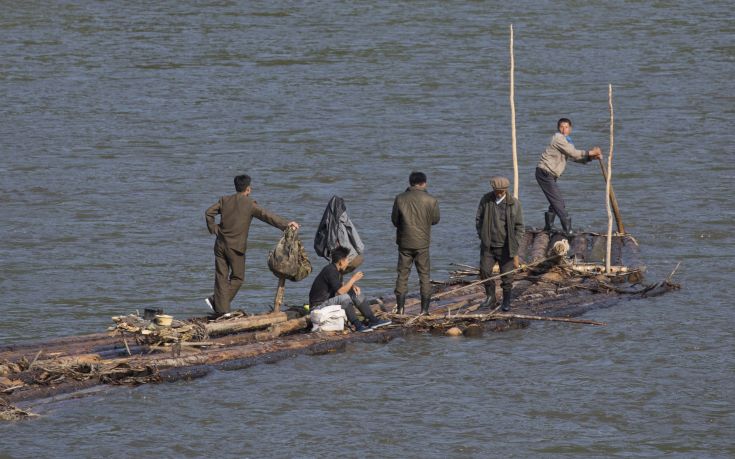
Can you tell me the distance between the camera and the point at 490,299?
18453 mm

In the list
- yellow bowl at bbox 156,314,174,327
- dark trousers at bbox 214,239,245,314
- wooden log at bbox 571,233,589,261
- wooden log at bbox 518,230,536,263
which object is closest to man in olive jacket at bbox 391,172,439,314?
dark trousers at bbox 214,239,245,314

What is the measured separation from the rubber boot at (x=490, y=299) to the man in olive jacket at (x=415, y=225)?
1119mm

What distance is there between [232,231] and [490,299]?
3.46 metres

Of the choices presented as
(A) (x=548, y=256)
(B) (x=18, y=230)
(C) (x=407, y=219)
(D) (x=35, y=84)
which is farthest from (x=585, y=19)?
(C) (x=407, y=219)

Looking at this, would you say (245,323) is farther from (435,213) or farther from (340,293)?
(435,213)

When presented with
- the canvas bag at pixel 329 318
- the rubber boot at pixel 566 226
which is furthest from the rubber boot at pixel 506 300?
the rubber boot at pixel 566 226

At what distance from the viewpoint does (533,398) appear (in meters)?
16.2

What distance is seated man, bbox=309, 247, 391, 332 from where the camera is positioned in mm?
16797

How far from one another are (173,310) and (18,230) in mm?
7089

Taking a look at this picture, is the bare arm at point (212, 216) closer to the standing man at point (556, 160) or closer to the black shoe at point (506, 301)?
the black shoe at point (506, 301)

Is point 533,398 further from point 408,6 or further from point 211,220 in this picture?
point 408,6

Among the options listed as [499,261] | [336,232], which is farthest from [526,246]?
[336,232]

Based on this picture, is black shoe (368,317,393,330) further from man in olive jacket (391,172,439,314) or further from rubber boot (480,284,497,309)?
rubber boot (480,284,497,309)

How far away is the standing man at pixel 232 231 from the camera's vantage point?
17.1m
